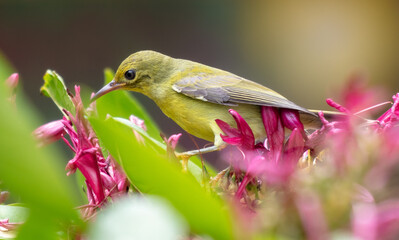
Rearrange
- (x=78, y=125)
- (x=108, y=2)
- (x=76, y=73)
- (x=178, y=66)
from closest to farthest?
(x=78, y=125)
(x=178, y=66)
(x=76, y=73)
(x=108, y=2)

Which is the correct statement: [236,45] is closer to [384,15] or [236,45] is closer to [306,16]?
[306,16]

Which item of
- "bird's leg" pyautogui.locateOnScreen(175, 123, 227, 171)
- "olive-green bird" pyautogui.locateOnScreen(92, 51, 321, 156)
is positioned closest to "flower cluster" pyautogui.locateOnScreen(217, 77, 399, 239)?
"bird's leg" pyautogui.locateOnScreen(175, 123, 227, 171)

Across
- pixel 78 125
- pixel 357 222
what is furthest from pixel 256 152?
pixel 357 222

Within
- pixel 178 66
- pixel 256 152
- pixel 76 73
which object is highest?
pixel 256 152

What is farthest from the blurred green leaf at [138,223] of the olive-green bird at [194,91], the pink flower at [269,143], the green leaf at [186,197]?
the olive-green bird at [194,91]

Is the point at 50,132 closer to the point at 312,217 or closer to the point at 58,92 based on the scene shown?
the point at 58,92

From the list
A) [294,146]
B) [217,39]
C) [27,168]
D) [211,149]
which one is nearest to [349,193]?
[27,168]

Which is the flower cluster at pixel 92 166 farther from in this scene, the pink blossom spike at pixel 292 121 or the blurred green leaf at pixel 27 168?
the blurred green leaf at pixel 27 168
